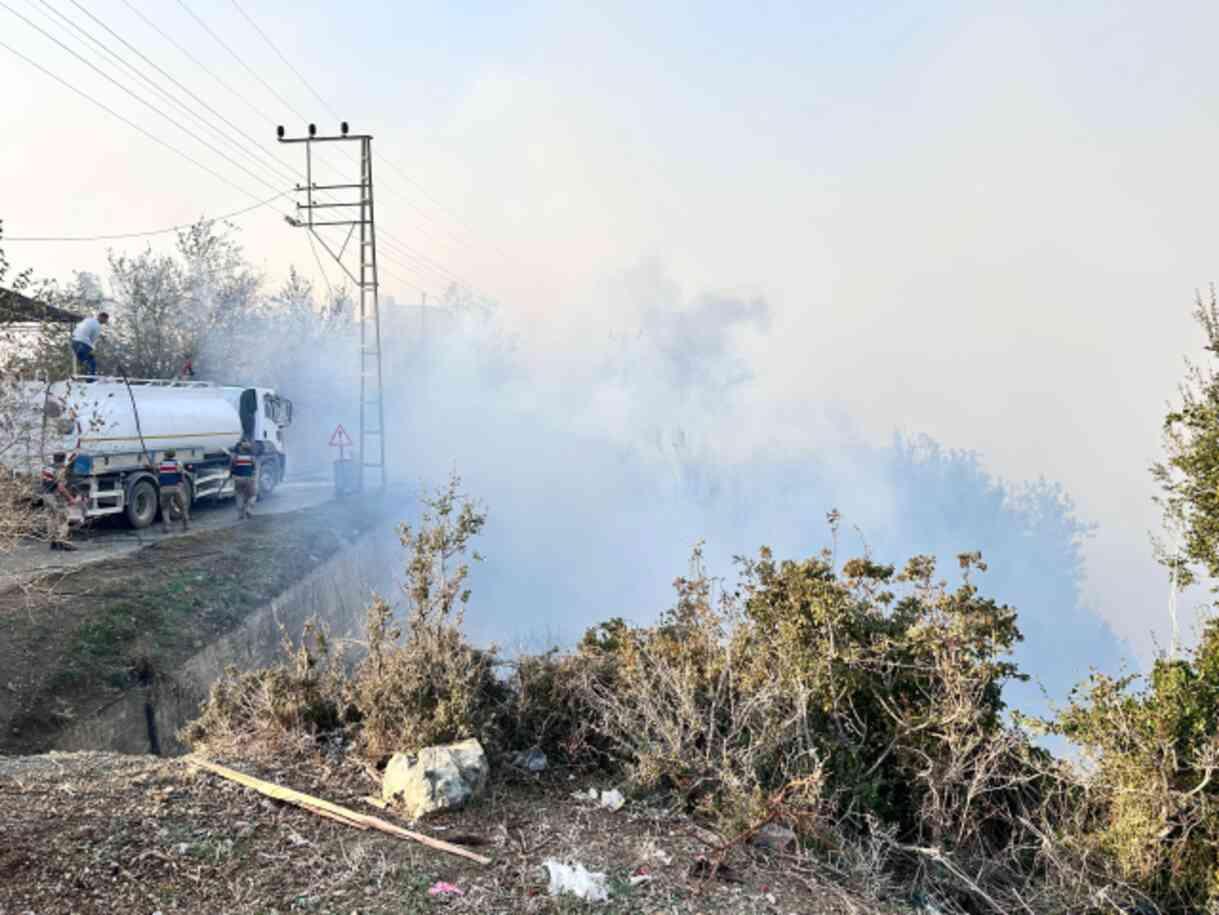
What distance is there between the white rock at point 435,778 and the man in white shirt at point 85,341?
1518cm

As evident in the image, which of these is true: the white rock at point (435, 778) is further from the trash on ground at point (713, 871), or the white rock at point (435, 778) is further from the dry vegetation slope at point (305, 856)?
the trash on ground at point (713, 871)

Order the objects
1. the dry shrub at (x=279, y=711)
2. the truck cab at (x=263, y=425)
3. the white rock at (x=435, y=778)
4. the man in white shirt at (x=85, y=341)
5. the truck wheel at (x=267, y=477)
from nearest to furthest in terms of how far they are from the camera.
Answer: the white rock at (x=435, y=778) → the dry shrub at (x=279, y=711) → the man in white shirt at (x=85, y=341) → the truck cab at (x=263, y=425) → the truck wheel at (x=267, y=477)

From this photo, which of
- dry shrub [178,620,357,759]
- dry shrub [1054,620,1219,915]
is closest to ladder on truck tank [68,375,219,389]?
dry shrub [178,620,357,759]

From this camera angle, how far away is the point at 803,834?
15.9 feet

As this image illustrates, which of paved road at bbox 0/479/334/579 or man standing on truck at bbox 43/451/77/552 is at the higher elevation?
man standing on truck at bbox 43/451/77/552

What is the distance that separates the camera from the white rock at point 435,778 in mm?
4773

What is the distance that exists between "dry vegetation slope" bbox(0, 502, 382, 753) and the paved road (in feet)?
1.78

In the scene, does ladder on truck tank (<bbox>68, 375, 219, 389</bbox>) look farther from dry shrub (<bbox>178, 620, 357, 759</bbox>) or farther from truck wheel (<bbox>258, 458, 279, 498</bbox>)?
dry shrub (<bbox>178, 620, 357, 759</bbox>)

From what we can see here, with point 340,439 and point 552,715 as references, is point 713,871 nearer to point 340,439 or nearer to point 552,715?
point 552,715

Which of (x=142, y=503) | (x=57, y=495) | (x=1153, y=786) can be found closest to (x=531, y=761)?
(x=1153, y=786)

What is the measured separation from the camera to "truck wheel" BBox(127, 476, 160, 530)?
655 inches

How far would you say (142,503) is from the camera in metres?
17.1

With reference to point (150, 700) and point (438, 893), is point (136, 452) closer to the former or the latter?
point (150, 700)

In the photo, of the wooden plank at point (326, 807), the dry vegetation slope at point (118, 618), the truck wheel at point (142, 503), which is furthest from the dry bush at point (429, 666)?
the truck wheel at point (142, 503)
